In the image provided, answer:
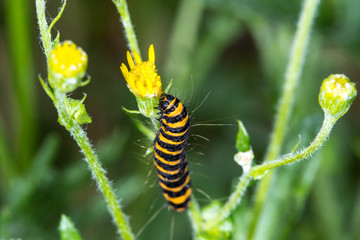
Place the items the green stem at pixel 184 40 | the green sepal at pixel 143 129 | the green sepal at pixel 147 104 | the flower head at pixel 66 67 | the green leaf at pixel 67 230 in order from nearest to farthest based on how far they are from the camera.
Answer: the flower head at pixel 66 67 < the green sepal at pixel 147 104 < the green leaf at pixel 67 230 < the green sepal at pixel 143 129 < the green stem at pixel 184 40

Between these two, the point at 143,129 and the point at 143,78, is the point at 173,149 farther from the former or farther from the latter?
the point at 143,78

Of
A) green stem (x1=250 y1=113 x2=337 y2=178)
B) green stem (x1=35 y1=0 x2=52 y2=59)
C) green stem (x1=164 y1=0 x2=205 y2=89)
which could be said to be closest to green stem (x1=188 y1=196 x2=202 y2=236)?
green stem (x1=250 y1=113 x2=337 y2=178)

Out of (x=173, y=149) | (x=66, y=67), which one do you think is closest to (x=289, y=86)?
(x=173, y=149)

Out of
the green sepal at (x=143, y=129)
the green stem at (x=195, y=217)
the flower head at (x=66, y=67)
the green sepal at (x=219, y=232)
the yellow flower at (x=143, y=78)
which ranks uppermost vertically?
the flower head at (x=66, y=67)

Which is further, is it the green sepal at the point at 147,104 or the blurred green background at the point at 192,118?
the blurred green background at the point at 192,118

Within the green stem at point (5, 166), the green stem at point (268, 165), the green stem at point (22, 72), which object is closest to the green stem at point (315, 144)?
the green stem at point (268, 165)

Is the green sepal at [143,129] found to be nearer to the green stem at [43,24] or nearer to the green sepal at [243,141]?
the green sepal at [243,141]
